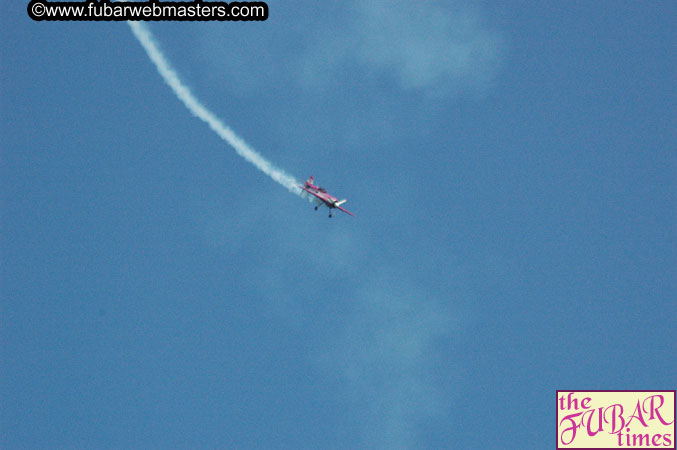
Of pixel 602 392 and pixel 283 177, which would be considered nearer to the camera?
pixel 602 392

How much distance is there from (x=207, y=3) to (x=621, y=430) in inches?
2165

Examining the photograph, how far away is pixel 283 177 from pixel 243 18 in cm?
2067

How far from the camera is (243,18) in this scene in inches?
3420

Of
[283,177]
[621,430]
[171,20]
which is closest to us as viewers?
[171,20]

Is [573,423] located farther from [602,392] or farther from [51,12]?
[51,12]

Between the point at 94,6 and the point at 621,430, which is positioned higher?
the point at 94,6

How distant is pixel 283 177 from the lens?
102562 millimetres

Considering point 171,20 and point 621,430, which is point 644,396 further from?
point 171,20

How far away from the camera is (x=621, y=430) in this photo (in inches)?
3698

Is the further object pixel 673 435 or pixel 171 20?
pixel 673 435

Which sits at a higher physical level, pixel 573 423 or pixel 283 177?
pixel 283 177

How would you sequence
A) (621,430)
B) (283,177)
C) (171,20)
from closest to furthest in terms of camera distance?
(171,20) < (621,430) < (283,177)

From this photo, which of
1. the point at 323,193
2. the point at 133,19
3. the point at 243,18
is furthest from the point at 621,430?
the point at 133,19

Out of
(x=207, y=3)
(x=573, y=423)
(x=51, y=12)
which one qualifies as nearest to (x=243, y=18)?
(x=207, y=3)
